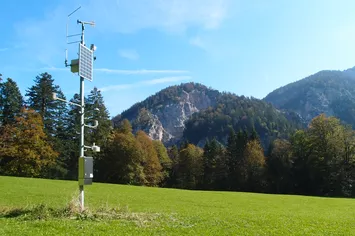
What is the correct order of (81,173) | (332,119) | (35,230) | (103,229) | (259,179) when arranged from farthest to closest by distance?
(259,179) < (332,119) < (81,173) < (103,229) < (35,230)

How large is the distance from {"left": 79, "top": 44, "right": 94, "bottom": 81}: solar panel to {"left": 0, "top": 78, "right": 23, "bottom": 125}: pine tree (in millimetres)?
45555

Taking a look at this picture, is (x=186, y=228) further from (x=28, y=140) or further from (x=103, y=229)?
(x=28, y=140)

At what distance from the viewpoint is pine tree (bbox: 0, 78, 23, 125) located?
56406mm

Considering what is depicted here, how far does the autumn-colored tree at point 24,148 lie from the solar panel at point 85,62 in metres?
40.8

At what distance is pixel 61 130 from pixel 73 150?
4.73 metres

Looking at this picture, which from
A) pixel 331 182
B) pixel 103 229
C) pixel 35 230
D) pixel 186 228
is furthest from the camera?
pixel 331 182

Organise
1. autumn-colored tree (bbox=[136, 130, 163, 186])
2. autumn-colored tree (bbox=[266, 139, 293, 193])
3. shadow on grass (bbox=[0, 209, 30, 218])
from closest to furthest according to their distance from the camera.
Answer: shadow on grass (bbox=[0, 209, 30, 218]), autumn-colored tree (bbox=[266, 139, 293, 193]), autumn-colored tree (bbox=[136, 130, 163, 186])

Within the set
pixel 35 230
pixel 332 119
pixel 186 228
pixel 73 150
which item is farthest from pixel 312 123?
pixel 35 230

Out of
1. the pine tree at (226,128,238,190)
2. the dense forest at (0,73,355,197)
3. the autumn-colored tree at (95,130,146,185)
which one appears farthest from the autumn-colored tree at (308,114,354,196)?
the autumn-colored tree at (95,130,146,185)

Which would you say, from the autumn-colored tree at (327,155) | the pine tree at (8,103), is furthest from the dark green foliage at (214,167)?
the pine tree at (8,103)

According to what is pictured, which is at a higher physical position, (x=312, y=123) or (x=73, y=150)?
(x=312, y=123)

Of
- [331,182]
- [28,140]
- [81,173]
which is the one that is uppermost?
[28,140]

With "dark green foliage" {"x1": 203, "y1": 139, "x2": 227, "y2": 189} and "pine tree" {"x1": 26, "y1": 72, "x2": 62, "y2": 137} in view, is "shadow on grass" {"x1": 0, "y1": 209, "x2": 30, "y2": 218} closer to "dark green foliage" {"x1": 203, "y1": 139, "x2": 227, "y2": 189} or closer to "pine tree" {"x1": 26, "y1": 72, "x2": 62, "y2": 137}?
"pine tree" {"x1": 26, "y1": 72, "x2": 62, "y2": 137}

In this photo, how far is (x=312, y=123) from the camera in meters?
69.4
